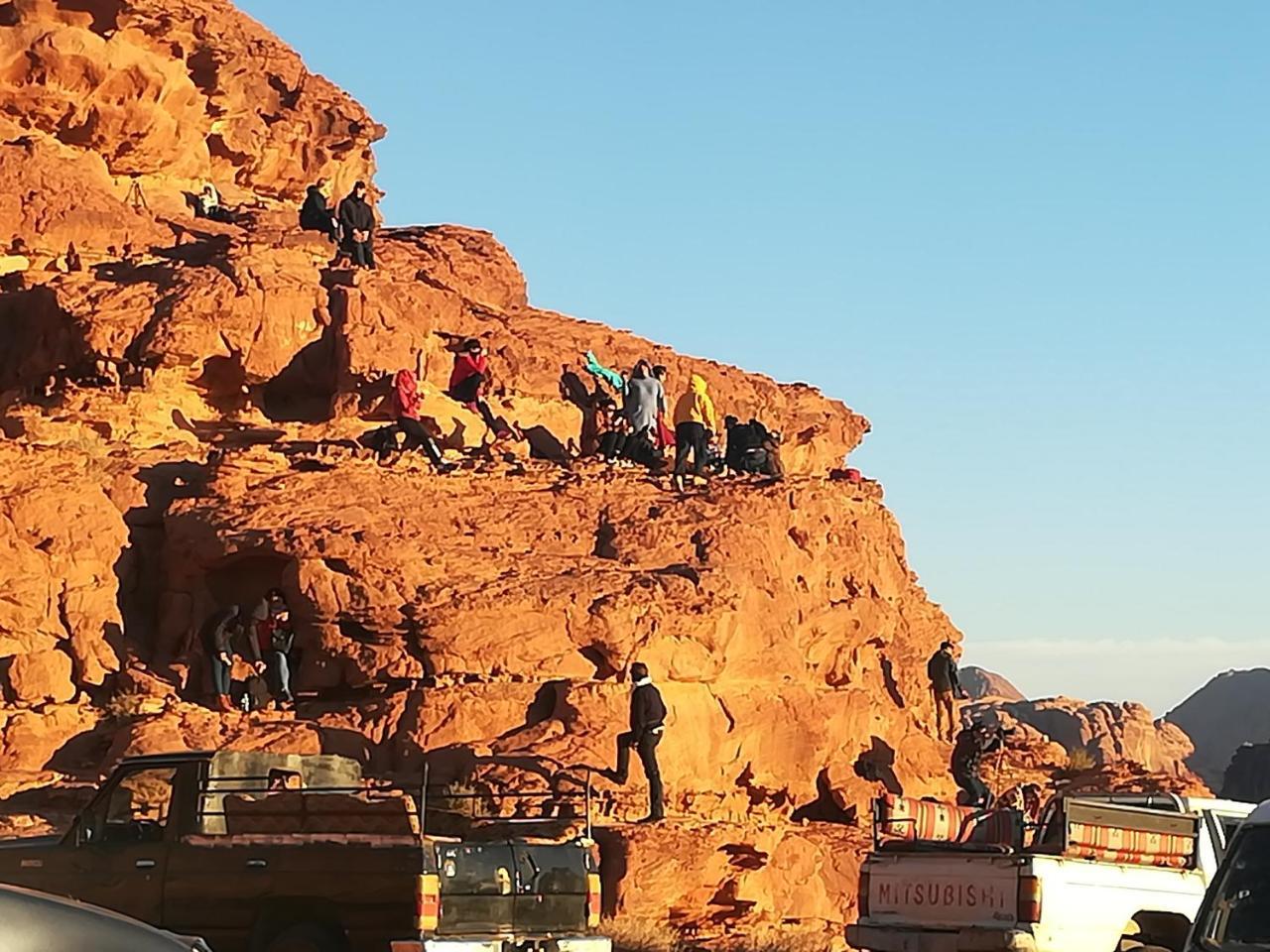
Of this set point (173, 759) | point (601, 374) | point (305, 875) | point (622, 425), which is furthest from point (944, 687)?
point (305, 875)

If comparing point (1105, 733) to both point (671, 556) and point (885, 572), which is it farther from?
point (671, 556)

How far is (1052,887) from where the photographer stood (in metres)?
13.5

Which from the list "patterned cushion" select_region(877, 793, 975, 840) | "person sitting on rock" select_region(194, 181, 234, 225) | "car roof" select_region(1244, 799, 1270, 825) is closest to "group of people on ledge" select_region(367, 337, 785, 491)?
"person sitting on rock" select_region(194, 181, 234, 225)

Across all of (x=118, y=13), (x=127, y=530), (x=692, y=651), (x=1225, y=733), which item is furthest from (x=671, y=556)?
(x=1225, y=733)

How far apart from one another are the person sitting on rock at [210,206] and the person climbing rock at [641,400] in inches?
374

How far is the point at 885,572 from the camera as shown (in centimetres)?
3134

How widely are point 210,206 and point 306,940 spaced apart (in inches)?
957

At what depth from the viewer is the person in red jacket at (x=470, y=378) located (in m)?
29.5

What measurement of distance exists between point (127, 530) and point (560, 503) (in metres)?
5.60

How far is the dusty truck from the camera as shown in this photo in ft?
45.0

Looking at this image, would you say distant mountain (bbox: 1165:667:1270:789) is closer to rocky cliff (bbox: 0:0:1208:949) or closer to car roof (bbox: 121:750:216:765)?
rocky cliff (bbox: 0:0:1208:949)

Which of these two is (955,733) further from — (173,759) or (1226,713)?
(1226,713)

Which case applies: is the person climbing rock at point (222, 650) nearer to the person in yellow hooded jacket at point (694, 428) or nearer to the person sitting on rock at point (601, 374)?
the person in yellow hooded jacket at point (694, 428)

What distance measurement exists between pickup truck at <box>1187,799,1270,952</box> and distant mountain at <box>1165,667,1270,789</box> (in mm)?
94812
